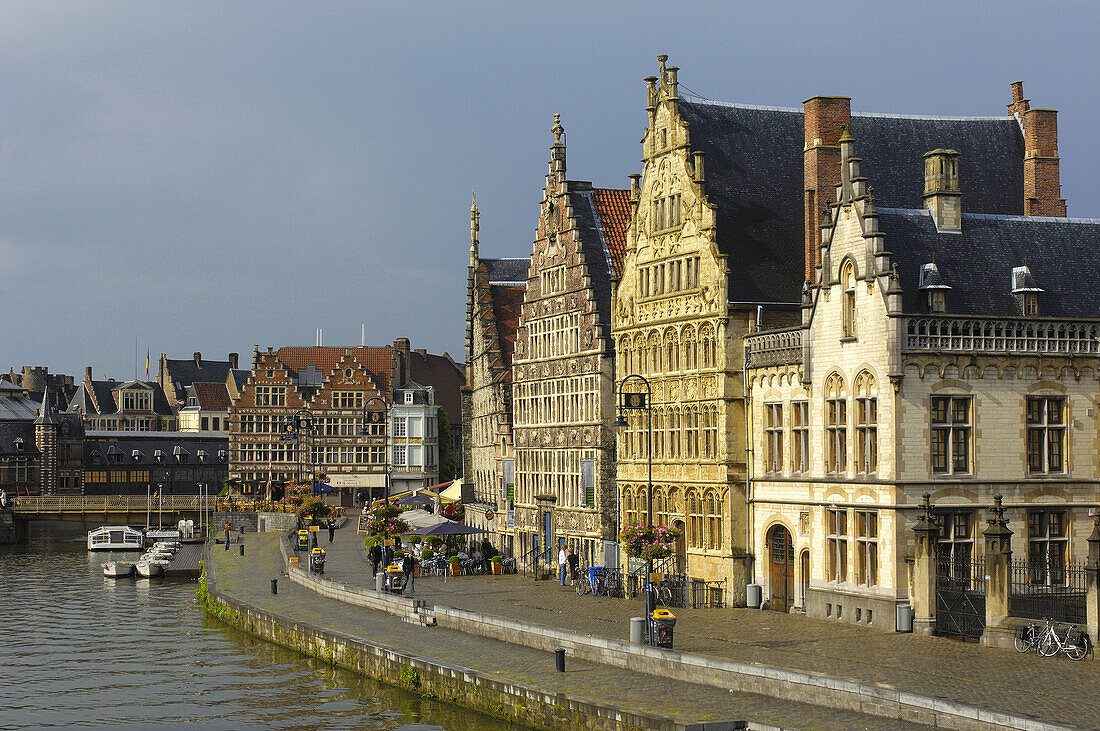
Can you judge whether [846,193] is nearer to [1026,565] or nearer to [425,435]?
[1026,565]

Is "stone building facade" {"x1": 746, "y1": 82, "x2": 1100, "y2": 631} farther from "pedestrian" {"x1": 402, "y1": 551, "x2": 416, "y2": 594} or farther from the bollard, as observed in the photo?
"pedestrian" {"x1": 402, "y1": 551, "x2": 416, "y2": 594}

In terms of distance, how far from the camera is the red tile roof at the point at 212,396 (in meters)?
156

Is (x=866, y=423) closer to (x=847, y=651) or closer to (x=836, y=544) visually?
(x=836, y=544)

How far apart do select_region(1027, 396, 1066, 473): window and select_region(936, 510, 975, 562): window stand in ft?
7.42

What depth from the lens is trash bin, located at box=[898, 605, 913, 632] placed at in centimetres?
3438

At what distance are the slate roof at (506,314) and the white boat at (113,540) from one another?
37578 mm

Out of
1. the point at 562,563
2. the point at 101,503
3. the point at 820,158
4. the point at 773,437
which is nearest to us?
the point at 773,437

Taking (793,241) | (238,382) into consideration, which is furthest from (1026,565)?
(238,382)

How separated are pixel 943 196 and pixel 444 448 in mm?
77424

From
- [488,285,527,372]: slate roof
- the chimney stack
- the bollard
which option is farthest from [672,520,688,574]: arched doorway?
[488,285,527,372]: slate roof

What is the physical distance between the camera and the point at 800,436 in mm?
39938

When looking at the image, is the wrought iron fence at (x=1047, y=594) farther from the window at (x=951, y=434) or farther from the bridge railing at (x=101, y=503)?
the bridge railing at (x=101, y=503)

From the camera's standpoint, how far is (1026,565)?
35719 mm

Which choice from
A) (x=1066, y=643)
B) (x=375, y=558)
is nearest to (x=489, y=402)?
(x=375, y=558)
